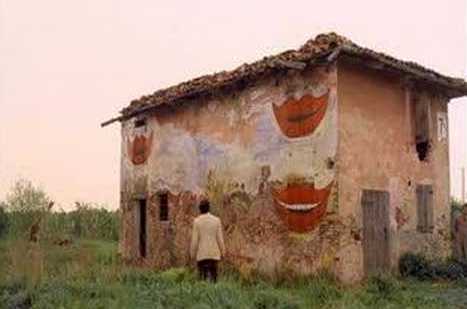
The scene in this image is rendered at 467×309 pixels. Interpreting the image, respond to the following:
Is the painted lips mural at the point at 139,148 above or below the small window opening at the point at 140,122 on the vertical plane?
below

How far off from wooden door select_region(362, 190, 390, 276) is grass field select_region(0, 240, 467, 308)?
22.9 inches

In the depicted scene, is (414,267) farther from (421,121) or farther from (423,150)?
(421,121)

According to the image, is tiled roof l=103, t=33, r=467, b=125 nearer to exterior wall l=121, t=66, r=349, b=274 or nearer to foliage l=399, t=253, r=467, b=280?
exterior wall l=121, t=66, r=349, b=274

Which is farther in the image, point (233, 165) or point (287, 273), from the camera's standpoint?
point (233, 165)

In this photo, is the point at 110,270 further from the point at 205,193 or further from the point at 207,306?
the point at 207,306

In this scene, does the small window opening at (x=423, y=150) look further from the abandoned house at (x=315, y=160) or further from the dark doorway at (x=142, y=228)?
the dark doorway at (x=142, y=228)

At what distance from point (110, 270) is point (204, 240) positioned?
315 cm

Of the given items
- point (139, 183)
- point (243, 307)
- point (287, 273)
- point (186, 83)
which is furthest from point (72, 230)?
point (243, 307)

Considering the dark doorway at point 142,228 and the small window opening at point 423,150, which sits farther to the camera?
the dark doorway at point 142,228

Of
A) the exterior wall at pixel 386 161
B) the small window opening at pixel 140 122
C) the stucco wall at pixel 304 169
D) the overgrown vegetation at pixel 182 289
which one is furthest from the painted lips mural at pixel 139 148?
the exterior wall at pixel 386 161

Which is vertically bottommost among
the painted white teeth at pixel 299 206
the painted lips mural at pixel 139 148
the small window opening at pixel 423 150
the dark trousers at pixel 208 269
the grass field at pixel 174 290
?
the grass field at pixel 174 290

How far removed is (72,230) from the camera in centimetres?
3281

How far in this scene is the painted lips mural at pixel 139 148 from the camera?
763 inches

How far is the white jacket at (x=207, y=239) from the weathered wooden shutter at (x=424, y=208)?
5426 mm
